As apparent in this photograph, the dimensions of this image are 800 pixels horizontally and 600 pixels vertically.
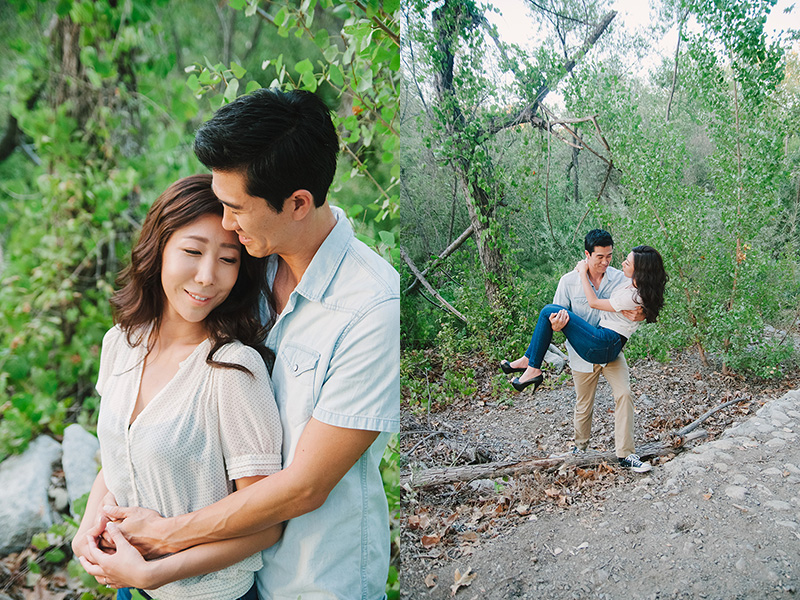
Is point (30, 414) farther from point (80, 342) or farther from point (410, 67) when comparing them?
point (410, 67)

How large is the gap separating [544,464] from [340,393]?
1.27m

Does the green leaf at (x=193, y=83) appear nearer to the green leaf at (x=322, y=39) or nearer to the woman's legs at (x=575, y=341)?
the green leaf at (x=322, y=39)

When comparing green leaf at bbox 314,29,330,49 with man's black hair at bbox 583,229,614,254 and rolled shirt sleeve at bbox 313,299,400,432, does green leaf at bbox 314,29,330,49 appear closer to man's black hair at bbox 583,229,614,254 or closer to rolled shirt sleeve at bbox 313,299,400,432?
rolled shirt sleeve at bbox 313,299,400,432

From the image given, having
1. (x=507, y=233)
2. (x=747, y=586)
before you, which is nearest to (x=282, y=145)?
(x=507, y=233)

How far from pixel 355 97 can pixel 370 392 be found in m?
1.13

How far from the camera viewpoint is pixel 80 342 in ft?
6.43

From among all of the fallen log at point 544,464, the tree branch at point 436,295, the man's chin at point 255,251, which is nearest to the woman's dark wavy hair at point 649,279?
the fallen log at point 544,464

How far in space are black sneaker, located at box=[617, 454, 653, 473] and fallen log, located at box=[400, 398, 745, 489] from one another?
29 mm

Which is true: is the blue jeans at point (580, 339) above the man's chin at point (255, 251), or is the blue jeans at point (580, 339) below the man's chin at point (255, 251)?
below

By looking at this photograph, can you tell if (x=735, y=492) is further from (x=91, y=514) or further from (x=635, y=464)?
(x=91, y=514)

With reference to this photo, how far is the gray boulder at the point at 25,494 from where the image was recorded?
1.88 metres

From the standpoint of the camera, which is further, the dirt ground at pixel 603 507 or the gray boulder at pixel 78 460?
Result: the dirt ground at pixel 603 507

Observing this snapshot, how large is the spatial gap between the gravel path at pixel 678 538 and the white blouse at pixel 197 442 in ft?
3.64

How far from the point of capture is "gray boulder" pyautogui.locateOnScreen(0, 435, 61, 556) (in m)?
1.88
